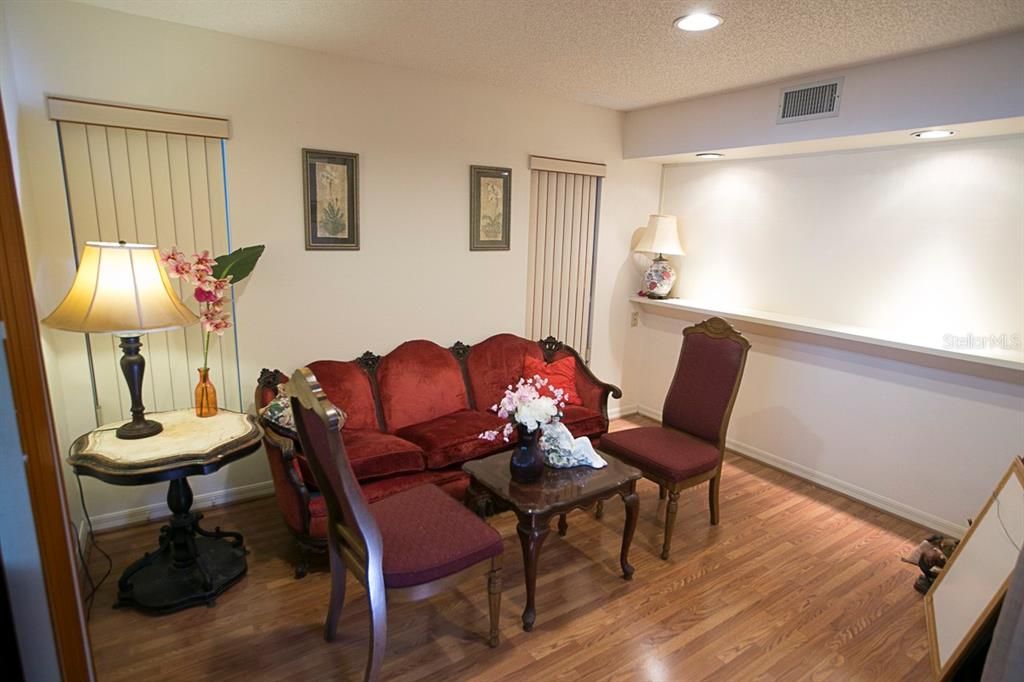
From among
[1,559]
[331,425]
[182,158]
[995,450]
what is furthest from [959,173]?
[1,559]

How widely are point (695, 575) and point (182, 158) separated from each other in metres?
3.28

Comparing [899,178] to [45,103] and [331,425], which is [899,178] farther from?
[45,103]

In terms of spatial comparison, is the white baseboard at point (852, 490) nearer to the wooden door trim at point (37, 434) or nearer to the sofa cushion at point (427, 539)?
the sofa cushion at point (427, 539)

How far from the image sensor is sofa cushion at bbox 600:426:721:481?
2.83 metres

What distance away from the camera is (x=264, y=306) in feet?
10.1

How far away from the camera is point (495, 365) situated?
375 cm

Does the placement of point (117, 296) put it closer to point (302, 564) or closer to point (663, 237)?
point (302, 564)

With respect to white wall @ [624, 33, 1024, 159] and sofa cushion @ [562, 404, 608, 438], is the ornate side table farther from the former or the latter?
white wall @ [624, 33, 1024, 159]

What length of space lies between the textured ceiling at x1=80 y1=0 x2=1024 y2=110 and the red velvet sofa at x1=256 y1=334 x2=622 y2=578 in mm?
1724

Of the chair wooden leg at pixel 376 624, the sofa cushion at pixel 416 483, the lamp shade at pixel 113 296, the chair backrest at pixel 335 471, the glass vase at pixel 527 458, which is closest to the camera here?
the chair backrest at pixel 335 471

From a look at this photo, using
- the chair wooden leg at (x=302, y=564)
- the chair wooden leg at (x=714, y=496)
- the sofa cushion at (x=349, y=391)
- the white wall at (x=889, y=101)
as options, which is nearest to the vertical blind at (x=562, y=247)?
the white wall at (x=889, y=101)

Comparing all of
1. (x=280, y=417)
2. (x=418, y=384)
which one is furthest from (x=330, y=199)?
(x=280, y=417)

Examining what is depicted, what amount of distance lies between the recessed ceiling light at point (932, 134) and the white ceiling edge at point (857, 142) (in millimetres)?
34

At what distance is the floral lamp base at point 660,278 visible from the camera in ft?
14.7
